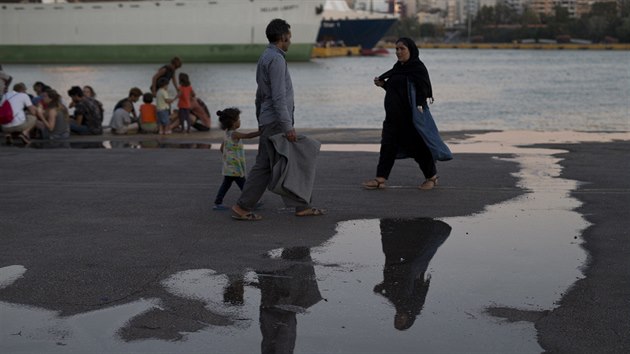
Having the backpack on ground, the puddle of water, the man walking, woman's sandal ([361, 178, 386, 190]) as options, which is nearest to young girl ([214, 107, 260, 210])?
the man walking

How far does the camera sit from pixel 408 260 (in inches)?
271

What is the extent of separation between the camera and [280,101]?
8148 mm

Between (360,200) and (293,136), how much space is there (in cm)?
151

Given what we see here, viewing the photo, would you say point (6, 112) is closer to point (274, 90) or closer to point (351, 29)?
point (274, 90)

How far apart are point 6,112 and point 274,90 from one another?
27.6 ft

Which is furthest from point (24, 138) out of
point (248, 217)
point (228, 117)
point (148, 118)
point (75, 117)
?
point (248, 217)

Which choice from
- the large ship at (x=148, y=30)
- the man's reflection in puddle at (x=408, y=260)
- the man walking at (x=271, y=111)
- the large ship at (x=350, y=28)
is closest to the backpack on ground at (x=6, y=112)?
the man walking at (x=271, y=111)

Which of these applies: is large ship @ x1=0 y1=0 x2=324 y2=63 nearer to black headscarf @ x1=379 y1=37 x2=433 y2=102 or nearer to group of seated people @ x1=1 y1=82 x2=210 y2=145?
group of seated people @ x1=1 y1=82 x2=210 y2=145

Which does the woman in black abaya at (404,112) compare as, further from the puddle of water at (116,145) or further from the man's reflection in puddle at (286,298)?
the puddle of water at (116,145)

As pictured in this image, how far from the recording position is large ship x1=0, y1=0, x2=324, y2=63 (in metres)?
100

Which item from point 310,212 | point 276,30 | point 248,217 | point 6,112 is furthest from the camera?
point 6,112

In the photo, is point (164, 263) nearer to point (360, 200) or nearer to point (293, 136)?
point (293, 136)

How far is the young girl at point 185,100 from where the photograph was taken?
56.7 ft

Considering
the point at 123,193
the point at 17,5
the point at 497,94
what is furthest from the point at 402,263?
the point at 17,5
